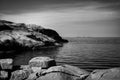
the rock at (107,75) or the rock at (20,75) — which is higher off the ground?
the rock at (107,75)

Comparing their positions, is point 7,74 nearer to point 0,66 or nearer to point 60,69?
point 0,66

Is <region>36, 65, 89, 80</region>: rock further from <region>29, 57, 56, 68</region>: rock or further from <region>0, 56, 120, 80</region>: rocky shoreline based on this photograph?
<region>29, 57, 56, 68</region>: rock

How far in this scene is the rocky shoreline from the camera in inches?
442

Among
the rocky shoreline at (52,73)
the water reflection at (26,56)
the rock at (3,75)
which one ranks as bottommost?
the water reflection at (26,56)

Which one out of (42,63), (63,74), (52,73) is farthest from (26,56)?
(63,74)

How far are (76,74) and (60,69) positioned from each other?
4.29 feet

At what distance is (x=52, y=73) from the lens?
12.4m

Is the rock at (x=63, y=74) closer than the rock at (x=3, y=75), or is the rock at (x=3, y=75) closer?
the rock at (x=63, y=74)

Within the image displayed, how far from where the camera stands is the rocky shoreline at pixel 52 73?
11227 millimetres

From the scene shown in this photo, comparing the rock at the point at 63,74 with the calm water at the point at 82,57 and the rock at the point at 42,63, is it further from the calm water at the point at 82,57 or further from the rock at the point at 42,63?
the calm water at the point at 82,57

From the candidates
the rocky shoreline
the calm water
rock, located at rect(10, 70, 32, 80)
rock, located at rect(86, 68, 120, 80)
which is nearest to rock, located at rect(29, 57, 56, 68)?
the rocky shoreline

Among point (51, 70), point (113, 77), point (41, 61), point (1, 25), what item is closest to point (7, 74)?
point (41, 61)

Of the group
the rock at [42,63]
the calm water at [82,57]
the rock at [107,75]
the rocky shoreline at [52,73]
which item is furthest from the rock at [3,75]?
the calm water at [82,57]

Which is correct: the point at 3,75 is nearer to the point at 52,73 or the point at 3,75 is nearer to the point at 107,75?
the point at 52,73
